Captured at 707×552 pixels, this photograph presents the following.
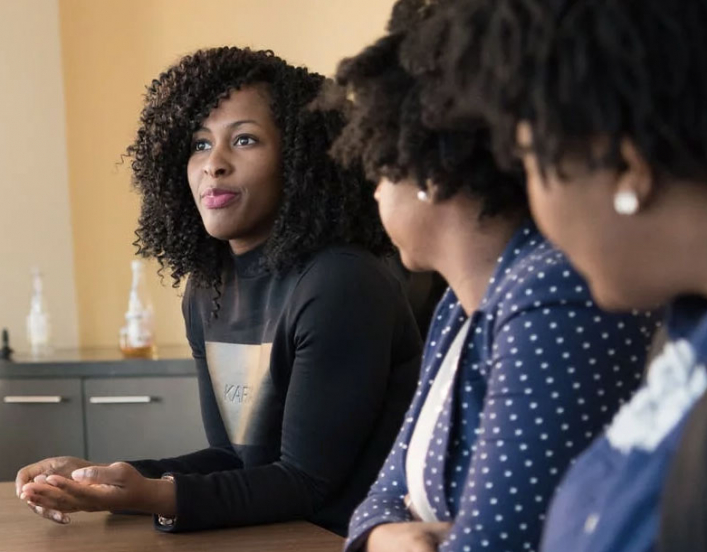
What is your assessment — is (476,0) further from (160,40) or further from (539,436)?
(160,40)

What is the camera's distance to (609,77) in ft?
2.23

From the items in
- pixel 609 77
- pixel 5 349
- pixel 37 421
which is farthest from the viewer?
pixel 5 349

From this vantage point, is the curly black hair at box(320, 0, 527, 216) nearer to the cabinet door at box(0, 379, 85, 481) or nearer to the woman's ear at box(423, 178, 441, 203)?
the woman's ear at box(423, 178, 441, 203)

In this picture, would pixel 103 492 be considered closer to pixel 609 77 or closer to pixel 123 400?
pixel 609 77

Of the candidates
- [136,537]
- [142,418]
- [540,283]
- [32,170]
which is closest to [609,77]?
[540,283]

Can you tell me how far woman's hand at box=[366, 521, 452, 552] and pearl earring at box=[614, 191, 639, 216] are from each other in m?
0.50

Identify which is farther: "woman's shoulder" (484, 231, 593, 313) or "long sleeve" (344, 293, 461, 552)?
"long sleeve" (344, 293, 461, 552)

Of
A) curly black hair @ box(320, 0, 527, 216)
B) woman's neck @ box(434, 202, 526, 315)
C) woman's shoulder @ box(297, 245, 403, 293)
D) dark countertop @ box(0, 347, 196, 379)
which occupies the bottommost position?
dark countertop @ box(0, 347, 196, 379)

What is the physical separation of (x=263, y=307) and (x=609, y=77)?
3.87ft

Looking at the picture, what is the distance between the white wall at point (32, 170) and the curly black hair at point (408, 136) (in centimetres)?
265

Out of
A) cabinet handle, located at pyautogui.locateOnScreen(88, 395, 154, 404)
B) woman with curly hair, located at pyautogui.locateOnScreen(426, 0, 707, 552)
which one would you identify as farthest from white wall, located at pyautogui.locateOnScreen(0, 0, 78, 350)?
woman with curly hair, located at pyautogui.locateOnScreen(426, 0, 707, 552)

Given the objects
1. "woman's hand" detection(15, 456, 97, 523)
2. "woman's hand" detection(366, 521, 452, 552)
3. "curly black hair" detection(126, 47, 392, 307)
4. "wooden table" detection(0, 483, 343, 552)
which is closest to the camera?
"woman's hand" detection(366, 521, 452, 552)

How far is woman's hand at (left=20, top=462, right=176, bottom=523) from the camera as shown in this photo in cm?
144

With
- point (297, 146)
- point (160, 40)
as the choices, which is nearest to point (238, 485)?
point (297, 146)
